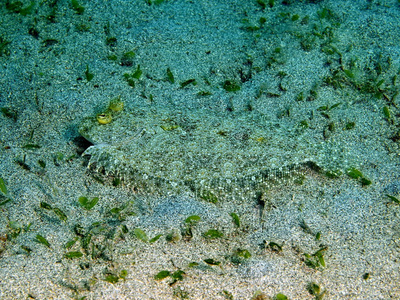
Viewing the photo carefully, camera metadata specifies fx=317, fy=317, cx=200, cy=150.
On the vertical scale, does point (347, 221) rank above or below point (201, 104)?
below

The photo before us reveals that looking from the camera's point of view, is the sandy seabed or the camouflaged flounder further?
the camouflaged flounder

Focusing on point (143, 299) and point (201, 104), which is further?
point (201, 104)

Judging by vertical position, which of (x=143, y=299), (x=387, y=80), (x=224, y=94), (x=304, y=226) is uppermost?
(x=387, y=80)

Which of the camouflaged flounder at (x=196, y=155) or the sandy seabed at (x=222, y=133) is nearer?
the sandy seabed at (x=222, y=133)

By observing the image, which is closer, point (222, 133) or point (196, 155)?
point (196, 155)

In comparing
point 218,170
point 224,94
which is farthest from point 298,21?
point 218,170

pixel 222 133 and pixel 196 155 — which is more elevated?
pixel 222 133

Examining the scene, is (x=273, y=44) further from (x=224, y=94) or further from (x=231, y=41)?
(x=224, y=94)

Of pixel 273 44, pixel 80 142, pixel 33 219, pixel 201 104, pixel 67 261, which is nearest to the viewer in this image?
pixel 67 261
